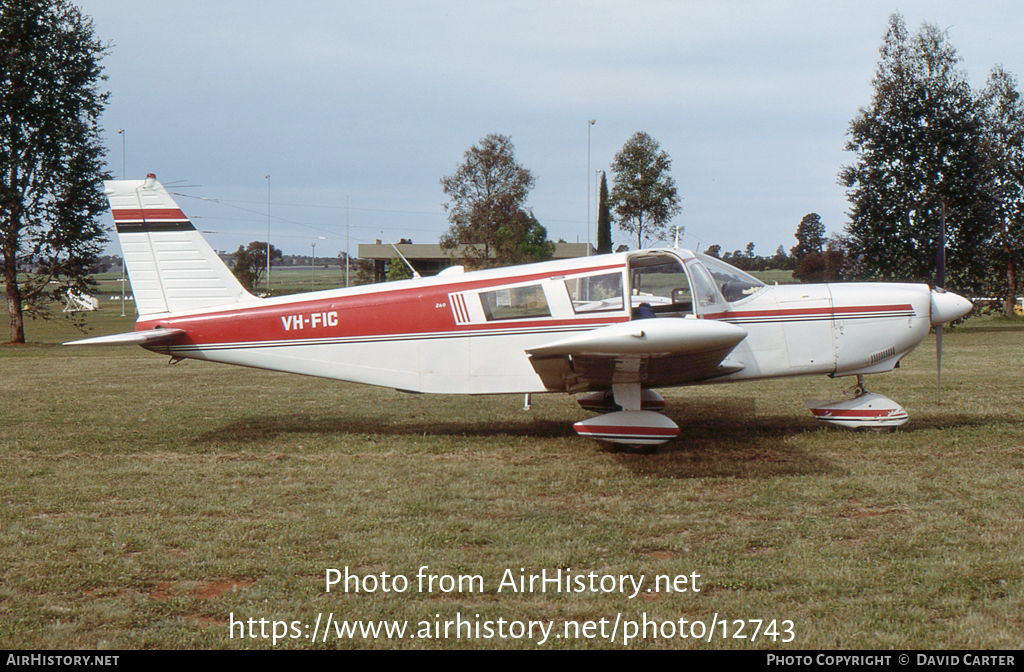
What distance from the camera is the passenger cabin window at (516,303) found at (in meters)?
7.81

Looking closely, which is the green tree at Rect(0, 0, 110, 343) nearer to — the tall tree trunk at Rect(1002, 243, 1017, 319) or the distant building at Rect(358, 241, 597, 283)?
the distant building at Rect(358, 241, 597, 283)

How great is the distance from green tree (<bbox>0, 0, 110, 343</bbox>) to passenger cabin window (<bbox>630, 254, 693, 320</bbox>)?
25.3 m

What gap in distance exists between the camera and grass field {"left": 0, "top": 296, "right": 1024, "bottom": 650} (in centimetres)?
384

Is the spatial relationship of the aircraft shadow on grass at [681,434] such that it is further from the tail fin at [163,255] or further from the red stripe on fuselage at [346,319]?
Answer: the tail fin at [163,255]

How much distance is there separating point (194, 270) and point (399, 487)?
407 centimetres

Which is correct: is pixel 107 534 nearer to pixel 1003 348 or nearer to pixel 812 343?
pixel 812 343

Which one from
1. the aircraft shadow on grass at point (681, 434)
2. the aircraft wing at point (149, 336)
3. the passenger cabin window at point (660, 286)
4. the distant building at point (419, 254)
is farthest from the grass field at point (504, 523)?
the distant building at point (419, 254)

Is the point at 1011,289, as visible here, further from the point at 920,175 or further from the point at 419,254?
the point at 419,254

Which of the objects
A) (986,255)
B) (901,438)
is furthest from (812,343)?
(986,255)

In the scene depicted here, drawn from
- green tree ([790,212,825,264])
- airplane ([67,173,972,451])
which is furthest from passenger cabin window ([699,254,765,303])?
green tree ([790,212,825,264])

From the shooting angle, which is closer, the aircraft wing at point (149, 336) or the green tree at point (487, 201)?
the aircraft wing at point (149, 336)

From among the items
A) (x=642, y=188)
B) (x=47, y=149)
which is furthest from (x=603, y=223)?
(x=47, y=149)

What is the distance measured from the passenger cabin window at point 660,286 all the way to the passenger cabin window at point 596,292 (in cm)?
23
